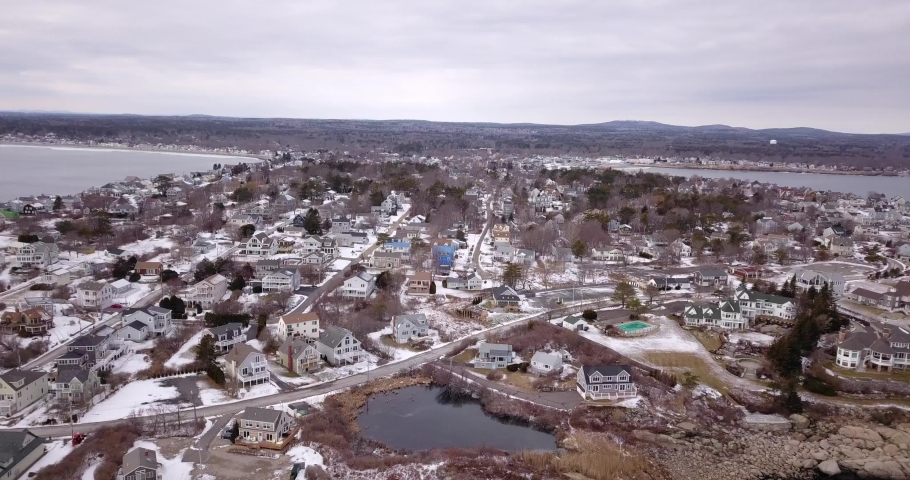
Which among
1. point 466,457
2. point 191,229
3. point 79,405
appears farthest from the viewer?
point 191,229

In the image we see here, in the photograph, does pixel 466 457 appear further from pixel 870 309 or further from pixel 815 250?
pixel 815 250

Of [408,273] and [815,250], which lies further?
[815,250]

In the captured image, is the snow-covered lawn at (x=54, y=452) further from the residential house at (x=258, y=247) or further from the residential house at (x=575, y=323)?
the residential house at (x=258, y=247)

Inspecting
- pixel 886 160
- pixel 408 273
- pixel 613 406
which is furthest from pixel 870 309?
pixel 886 160

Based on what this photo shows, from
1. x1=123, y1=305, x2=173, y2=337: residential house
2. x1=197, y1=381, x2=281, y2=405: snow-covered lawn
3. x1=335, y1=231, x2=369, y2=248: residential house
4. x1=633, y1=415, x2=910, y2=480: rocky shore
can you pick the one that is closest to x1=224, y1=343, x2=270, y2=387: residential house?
x1=197, y1=381, x2=281, y2=405: snow-covered lawn

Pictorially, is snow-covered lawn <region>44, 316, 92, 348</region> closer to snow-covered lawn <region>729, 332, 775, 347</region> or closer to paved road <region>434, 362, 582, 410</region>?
paved road <region>434, 362, 582, 410</region>

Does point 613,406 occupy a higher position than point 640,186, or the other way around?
point 640,186

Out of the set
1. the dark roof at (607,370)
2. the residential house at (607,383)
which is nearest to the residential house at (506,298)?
the dark roof at (607,370)

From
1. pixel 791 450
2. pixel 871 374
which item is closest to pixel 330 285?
pixel 791 450

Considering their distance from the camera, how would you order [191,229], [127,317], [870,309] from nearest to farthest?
[127,317]
[870,309]
[191,229]
